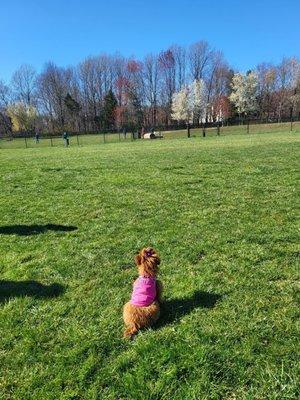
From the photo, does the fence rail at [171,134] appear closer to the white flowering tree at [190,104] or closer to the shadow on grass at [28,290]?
the white flowering tree at [190,104]

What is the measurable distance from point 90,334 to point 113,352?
1.23 ft

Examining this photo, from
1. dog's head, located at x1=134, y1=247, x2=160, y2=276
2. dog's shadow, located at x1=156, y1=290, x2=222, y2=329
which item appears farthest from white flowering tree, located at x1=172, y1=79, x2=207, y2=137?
dog's head, located at x1=134, y1=247, x2=160, y2=276

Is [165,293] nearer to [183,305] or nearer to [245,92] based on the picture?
[183,305]

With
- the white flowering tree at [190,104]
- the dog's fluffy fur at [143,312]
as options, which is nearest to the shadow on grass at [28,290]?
the dog's fluffy fur at [143,312]

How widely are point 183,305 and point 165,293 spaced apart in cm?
35

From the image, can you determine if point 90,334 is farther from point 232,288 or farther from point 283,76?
point 283,76

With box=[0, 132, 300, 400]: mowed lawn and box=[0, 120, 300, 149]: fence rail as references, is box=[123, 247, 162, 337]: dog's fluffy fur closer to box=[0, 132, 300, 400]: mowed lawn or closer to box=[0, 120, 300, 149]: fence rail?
box=[0, 132, 300, 400]: mowed lawn

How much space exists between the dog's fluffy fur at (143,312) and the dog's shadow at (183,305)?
163 mm

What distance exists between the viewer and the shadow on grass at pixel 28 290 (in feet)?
15.4

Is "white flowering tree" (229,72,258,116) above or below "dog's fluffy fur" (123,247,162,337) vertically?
above

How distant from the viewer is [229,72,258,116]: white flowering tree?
76812mm

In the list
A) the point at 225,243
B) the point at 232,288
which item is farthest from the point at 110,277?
the point at 225,243

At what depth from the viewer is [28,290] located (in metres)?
4.83

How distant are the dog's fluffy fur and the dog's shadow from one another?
6.4 inches
